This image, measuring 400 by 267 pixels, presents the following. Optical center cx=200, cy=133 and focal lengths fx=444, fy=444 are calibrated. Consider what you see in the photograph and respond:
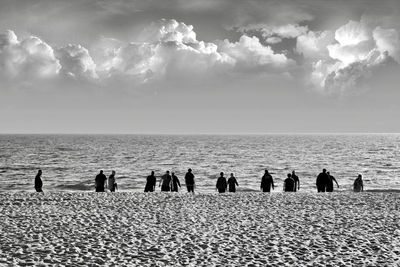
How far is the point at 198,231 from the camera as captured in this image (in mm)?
15805

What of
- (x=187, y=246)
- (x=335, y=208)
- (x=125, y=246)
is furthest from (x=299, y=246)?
(x=335, y=208)

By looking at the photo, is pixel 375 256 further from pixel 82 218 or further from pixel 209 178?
pixel 209 178

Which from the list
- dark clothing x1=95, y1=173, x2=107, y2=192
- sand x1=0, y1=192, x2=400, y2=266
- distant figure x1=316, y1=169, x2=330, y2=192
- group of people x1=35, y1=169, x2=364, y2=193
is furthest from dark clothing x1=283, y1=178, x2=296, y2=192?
dark clothing x1=95, y1=173, x2=107, y2=192

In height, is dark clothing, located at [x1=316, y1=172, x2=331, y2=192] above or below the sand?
above

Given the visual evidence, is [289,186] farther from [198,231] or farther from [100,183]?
[198,231]

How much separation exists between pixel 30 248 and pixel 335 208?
1422 cm

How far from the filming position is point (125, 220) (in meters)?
17.8

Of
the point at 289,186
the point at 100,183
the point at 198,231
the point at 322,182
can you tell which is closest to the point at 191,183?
the point at 100,183

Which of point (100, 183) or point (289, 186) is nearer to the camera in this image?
point (100, 183)

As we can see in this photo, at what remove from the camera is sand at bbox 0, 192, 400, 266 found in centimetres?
1215

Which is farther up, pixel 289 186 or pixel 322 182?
pixel 322 182

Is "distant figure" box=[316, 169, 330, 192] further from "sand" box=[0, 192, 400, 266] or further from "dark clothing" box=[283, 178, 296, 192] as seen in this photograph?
"sand" box=[0, 192, 400, 266]

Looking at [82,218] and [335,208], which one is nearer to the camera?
[82,218]

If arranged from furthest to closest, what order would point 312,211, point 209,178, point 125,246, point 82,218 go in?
point 209,178 → point 312,211 → point 82,218 → point 125,246
